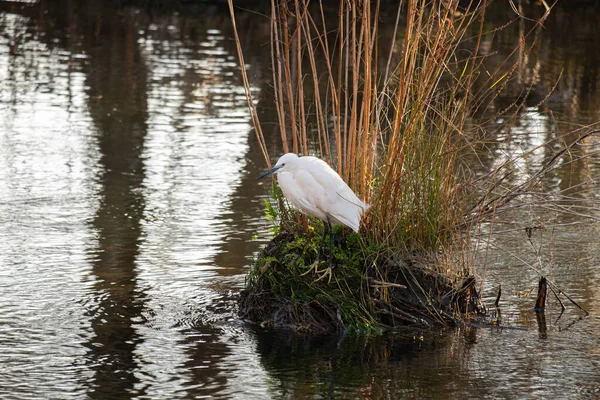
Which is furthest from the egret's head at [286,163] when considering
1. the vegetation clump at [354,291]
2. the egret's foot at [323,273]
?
the egret's foot at [323,273]

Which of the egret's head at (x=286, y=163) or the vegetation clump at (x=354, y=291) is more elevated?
the egret's head at (x=286, y=163)

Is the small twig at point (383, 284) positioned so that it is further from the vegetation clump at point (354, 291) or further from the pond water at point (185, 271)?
the pond water at point (185, 271)

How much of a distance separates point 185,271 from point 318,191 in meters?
1.57

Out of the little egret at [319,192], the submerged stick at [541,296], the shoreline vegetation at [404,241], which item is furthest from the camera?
the submerged stick at [541,296]

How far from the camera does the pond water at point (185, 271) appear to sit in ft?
15.9

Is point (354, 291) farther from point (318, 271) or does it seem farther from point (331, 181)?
point (331, 181)

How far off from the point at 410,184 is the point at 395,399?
1404 millimetres

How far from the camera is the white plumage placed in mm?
5359

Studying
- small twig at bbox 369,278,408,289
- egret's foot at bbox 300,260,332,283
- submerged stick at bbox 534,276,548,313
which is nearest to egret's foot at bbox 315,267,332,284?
egret's foot at bbox 300,260,332,283

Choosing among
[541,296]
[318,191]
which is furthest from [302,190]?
[541,296]

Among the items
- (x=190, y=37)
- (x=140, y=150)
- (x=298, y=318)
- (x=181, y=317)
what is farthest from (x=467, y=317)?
(x=190, y=37)

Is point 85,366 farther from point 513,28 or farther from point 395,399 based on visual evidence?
point 513,28

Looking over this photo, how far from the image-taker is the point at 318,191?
17.5ft

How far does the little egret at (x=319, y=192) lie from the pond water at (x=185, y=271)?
0.62 meters
